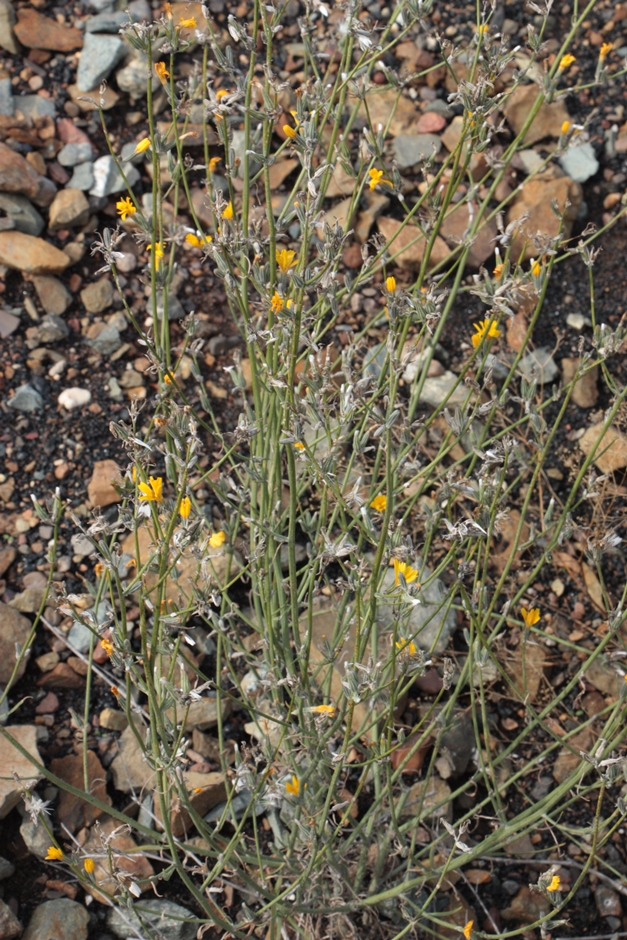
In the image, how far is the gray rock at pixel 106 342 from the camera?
3578 mm

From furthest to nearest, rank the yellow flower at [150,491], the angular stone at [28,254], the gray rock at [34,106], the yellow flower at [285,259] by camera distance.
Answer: the gray rock at [34,106] → the angular stone at [28,254] → the yellow flower at [285,259] → the yellow flower at [150,491]

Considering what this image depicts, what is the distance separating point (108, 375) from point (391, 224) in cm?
131

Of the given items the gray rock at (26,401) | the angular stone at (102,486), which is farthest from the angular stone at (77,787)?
the gray rock at (26,401)

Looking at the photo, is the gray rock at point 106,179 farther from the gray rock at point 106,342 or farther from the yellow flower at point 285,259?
the yellow flower at point 285,259

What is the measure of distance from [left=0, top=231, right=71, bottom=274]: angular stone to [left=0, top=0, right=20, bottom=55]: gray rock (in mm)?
1015

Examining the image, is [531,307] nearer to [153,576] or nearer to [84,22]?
[153,576]

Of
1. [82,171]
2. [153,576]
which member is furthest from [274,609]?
[82,171]

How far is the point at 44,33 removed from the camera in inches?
159

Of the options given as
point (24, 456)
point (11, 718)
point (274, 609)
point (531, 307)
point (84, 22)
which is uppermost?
point (84, 22)

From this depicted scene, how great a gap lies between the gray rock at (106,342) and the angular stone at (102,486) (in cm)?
49

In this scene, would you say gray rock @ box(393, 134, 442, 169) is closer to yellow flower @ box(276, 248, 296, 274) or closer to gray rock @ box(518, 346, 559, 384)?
gray rock @ box(518, 346, 559, 384)

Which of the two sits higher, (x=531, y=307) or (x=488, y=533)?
(x=488, y=533)

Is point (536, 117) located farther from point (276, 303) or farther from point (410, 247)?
point (276, 303)

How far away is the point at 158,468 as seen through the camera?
11.1 ft
